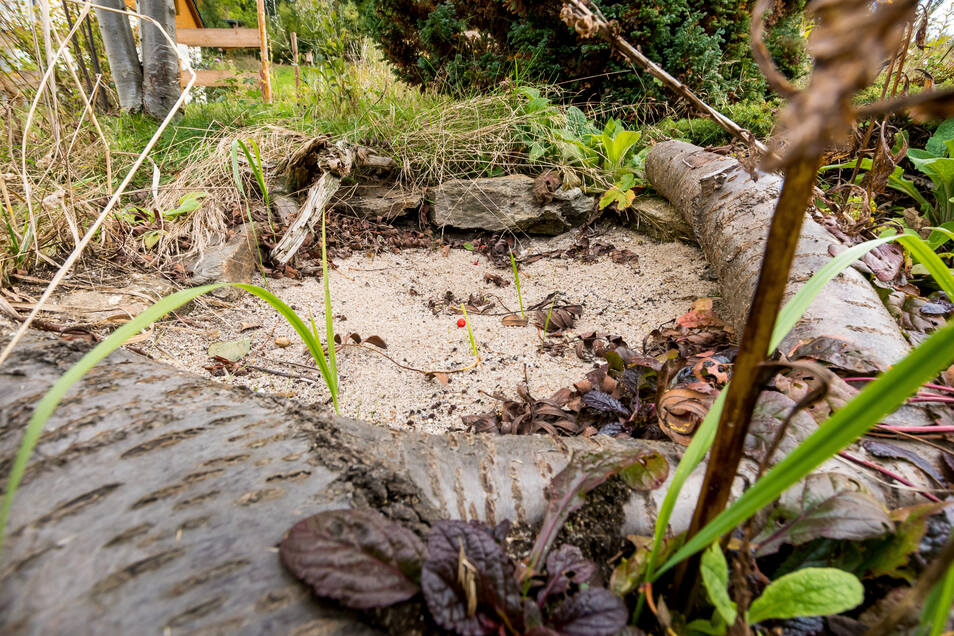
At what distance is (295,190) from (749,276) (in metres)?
2.65

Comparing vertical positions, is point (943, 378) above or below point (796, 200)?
below

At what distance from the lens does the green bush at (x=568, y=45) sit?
11.2ft

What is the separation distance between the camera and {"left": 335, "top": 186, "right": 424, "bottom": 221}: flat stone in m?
3.12

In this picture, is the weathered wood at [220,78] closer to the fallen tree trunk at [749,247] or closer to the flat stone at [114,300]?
the flat stone at [114,300]

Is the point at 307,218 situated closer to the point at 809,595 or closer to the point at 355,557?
the point at 355,557

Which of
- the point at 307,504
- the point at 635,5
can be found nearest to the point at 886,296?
the point at 307,504

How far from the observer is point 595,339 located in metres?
1.93

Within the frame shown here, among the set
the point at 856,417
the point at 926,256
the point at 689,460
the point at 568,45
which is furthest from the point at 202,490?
the point at 568,45

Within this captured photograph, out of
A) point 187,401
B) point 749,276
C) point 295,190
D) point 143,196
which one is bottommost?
point 187,401

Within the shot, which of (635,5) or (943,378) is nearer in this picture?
(943,378)

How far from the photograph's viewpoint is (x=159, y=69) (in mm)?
4047

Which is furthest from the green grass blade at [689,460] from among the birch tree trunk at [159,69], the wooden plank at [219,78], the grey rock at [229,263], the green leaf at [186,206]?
the wooden plank at [219,78]

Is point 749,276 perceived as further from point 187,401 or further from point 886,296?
point 187,401

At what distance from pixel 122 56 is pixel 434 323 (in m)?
4.08
